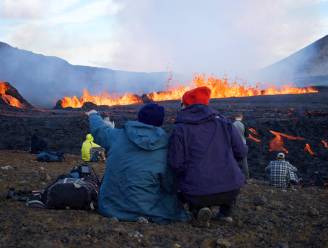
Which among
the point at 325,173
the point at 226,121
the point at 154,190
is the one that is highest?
the point at 226,121

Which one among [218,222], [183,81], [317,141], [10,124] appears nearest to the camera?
[218,222]

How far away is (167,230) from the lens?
5.86 m

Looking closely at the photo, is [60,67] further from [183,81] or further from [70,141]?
[70,141]

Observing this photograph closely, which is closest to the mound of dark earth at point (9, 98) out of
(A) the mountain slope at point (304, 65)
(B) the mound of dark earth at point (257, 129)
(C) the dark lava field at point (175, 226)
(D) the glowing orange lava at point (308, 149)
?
(B) the mound of dark earth at point (257, 129)

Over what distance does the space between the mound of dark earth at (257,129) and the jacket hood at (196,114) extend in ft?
27.8

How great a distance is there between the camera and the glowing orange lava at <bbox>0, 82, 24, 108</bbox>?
96.0 ft

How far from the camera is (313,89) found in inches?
1494

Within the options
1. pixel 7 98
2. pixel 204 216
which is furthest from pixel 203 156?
pixel 7 98

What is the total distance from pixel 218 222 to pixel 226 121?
1232 mm

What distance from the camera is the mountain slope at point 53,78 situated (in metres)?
48.9

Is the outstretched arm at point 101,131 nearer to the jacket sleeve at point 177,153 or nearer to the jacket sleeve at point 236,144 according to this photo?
the jacket sleeve at point 177,153

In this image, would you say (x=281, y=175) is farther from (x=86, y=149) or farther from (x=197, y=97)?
(x=86, y=149)

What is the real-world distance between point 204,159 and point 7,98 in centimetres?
2524

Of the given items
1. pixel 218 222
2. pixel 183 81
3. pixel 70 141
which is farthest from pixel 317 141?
pixel 183 81
